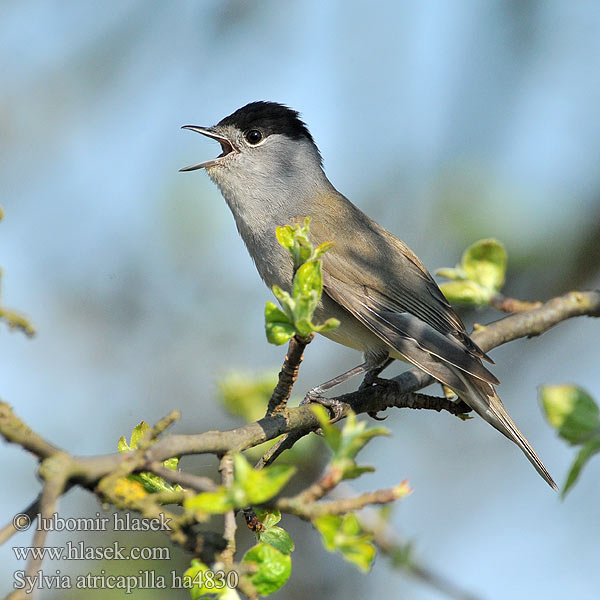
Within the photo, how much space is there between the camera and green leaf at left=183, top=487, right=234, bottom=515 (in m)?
1.38

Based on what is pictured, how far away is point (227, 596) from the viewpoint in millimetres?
1633

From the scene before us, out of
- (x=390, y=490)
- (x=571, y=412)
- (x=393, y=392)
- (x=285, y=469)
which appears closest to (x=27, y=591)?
(x=285, y=469)

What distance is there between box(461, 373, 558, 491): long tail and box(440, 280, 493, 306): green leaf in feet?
1.37

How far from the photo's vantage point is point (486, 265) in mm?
3875

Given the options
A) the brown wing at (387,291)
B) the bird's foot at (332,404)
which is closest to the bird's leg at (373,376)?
the brown wing at (387,291)

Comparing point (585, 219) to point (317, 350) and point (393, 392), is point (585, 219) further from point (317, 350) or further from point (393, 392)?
point (393, 392)

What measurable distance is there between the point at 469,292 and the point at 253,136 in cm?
203

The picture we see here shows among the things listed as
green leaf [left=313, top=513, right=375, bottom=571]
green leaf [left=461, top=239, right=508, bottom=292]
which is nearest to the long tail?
green leaf [left=461, top=239, right=508, bottom=292]

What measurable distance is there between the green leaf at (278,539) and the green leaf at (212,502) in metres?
0.68

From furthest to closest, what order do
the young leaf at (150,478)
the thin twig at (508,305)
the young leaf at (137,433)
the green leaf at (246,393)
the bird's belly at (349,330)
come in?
1. the bird's belly at (349,330)
2. the thin twig at (508,305)
3. the green leaf at (246,393)
4. the young leaf at (137,433)
5. the young leaf at (150,478)

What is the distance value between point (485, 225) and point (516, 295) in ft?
1.88

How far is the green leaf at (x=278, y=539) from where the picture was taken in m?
2.04

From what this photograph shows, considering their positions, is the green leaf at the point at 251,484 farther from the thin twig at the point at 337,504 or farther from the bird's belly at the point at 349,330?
the bird's belly at the point at 349,330

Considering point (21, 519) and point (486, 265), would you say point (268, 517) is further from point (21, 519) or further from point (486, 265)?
point (486, 265)
